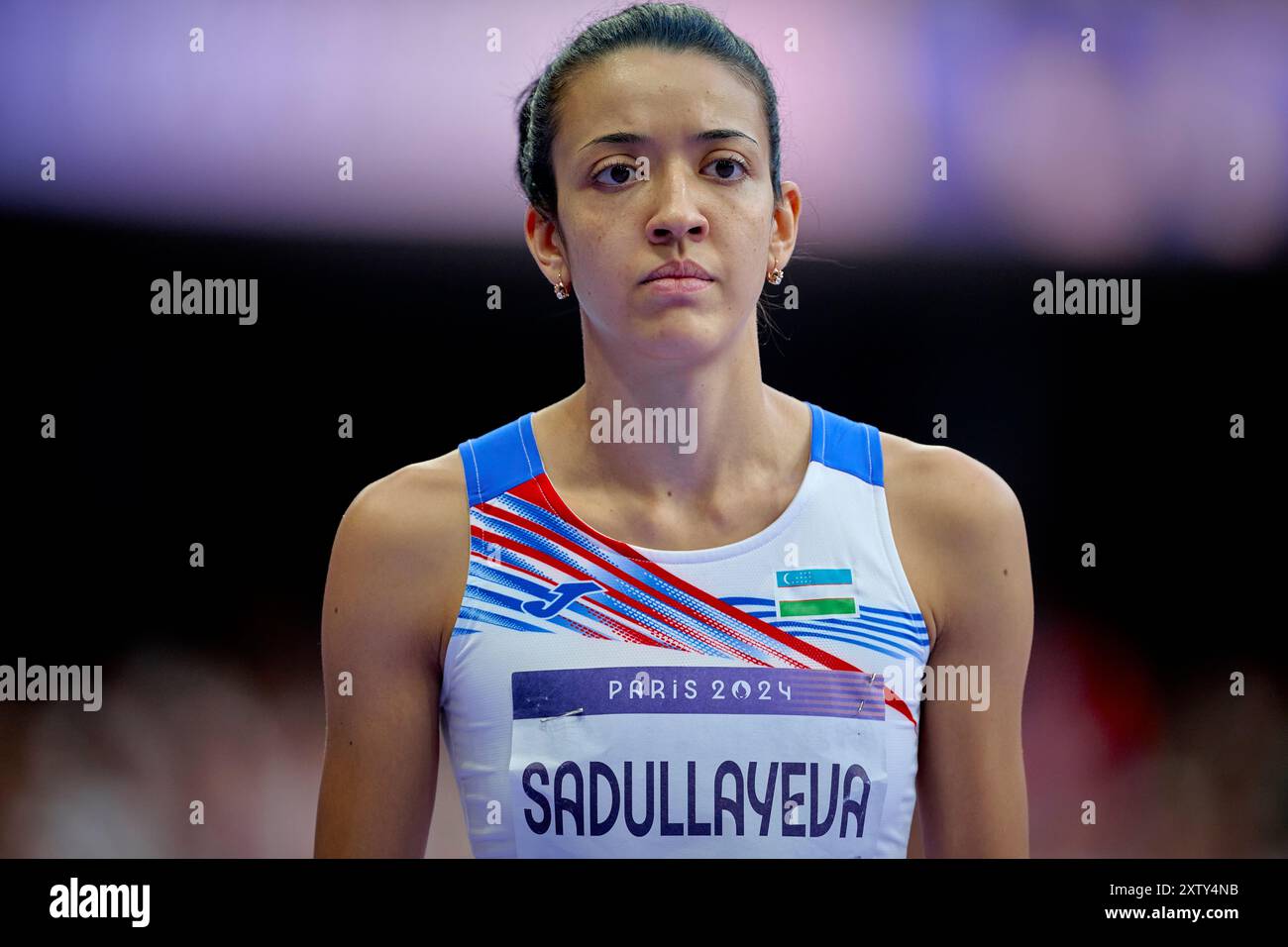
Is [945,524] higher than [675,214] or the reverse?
the reverse

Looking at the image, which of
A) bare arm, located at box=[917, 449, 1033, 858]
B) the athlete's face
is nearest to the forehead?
the athlete's face

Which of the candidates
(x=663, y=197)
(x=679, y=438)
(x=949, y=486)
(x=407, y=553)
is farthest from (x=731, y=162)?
(x=407, y=553)

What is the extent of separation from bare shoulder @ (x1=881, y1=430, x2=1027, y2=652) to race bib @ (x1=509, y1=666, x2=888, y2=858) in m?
0.29

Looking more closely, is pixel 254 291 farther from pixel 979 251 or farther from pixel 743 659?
pixel 979 251

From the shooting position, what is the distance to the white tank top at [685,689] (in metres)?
2.46

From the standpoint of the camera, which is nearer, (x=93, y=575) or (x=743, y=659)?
(x=743, y=659)

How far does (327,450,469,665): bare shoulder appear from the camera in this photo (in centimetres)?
255

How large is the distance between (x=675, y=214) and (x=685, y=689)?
0.93 m

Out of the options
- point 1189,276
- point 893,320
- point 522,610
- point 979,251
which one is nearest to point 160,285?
point 522,610

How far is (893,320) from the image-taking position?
2.98 m

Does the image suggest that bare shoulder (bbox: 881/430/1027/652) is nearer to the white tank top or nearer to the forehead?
the white tank top

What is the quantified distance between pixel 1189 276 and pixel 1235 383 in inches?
11.1

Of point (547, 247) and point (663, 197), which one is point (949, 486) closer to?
point (663, 197)

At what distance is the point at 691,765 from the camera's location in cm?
247
